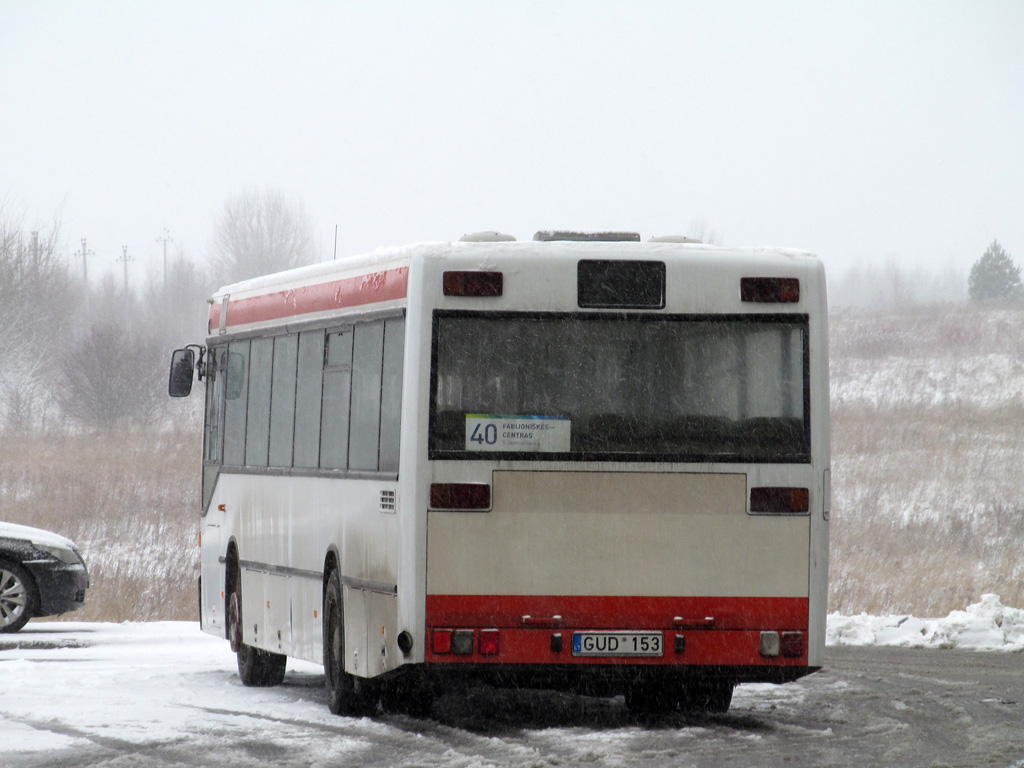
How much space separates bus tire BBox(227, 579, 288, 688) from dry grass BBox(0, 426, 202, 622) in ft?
24.8

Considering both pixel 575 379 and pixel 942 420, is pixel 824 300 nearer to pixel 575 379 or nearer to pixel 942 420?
pixel 575 379

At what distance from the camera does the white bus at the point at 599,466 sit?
943 centimetres

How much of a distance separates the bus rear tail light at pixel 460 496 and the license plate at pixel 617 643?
887mm

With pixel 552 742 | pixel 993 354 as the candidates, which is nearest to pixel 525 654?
pixel 552 742

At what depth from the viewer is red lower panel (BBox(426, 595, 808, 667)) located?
9398mm

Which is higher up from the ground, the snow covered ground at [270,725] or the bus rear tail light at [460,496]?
the bus rear tail light at [460,496]

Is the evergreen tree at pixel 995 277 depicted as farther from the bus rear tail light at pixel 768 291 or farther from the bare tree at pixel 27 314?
the bus rear tail light at pixel 768 291

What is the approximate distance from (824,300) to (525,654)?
2.60 m

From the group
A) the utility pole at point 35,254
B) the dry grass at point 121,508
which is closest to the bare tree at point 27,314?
the utility pole at point 35,254

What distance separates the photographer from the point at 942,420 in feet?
147

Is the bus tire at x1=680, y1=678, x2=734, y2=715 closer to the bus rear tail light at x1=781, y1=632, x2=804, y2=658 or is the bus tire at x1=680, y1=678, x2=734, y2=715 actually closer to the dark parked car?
the bus rear tail light at x1=781, y1=632, x2=804, y2=658

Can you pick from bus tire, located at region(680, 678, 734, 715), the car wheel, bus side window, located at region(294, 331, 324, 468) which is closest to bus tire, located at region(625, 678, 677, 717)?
bus tire, located at region(680, 678, 734, 715)

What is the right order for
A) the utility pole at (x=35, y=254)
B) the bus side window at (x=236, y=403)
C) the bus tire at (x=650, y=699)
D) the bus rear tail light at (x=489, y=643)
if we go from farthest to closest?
the utility pole at (x=35, y=254) → the bus side window at (x=236, y=403) → the bus tire at (x=650, y=699) → the bus rear tail light at (x=489, y=643)

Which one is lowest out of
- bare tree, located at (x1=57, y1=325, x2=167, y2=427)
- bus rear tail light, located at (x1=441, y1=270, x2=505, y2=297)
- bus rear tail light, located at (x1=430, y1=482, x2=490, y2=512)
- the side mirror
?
bus rear tail light, located at (x1=430, y1=482, x2=490, y2=512)
